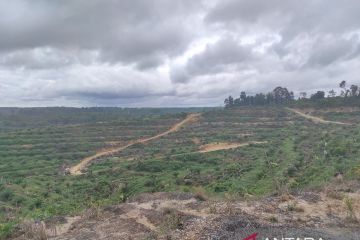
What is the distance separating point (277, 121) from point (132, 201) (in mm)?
60877

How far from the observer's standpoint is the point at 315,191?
1611cm

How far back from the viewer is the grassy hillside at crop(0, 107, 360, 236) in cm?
2816

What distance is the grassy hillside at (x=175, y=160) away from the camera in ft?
92.4

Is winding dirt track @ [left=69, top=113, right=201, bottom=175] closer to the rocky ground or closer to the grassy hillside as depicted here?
the grassy hillside

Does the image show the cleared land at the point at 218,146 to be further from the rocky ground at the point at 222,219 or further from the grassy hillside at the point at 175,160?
the rocky ground at the point at 222,219

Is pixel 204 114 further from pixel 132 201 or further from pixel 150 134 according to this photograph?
A: pixel 132 201

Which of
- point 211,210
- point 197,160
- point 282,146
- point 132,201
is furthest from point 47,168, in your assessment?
point 211,210

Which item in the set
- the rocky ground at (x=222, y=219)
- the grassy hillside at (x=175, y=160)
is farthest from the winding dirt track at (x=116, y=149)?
the rocky ground at (x=222, y=219)

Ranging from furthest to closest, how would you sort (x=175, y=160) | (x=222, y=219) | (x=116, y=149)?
(x=116, y=149), (x=175, y=160), (x=222, y=219)

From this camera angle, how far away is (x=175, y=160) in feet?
154

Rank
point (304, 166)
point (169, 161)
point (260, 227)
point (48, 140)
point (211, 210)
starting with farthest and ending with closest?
point (48, 140) → point (169, 161) → point (304, 166) → point (211, 210) → point (260, 227)

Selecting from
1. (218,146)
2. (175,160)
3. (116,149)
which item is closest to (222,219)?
(175,160)

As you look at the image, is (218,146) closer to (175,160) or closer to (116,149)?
(175,160)

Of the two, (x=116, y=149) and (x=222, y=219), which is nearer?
(x=222, y=219)
